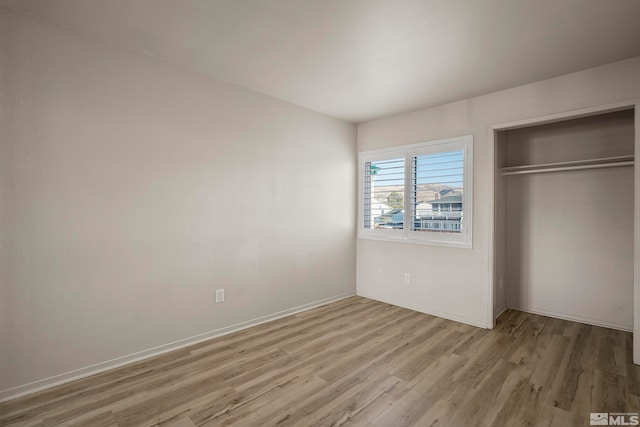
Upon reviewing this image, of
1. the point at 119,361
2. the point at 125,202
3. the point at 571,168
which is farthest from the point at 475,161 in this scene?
the point at 119,361

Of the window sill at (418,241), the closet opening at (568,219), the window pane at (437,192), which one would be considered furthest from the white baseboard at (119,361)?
the closet opening at (568,219)

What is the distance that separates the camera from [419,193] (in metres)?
3.94

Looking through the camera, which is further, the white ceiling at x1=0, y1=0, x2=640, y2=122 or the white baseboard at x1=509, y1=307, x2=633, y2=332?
the white baseboard at x1=509, y1=307, x2=633, y2=332

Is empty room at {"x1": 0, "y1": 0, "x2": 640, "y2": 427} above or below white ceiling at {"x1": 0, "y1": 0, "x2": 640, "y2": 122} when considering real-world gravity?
below

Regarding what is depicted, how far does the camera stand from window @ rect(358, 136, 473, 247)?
3609mm

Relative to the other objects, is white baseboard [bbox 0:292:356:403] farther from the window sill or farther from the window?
the window

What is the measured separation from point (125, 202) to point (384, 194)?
10.3ft

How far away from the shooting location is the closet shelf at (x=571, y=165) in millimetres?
3074

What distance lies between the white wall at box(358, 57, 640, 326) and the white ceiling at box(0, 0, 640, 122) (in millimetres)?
177

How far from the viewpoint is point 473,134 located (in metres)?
3.52

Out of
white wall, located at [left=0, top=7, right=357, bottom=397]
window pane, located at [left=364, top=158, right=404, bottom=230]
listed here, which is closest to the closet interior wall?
window pane, located at [left=364, top=158, right=404, bottom=230]

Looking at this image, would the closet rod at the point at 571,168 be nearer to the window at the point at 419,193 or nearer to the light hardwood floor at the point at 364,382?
the window at the point at 419,193

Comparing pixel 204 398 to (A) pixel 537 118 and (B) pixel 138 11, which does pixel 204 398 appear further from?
(A) pixel 537 118

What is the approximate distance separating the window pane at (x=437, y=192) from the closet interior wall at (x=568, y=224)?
0.49 meters
